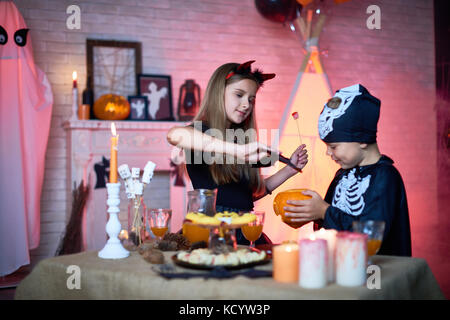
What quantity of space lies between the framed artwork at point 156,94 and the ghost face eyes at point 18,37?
90 cm

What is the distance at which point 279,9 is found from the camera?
400 cm

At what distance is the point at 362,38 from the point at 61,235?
338 cm

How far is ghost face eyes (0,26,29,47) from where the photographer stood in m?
3.24

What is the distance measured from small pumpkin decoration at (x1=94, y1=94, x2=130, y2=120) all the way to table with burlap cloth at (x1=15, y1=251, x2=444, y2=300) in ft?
7.48

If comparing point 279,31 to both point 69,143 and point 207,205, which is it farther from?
point 207,205

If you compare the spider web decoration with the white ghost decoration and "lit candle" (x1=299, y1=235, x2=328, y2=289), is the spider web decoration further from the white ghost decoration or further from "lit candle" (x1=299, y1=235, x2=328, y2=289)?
"lit candle" (x1=299, y1=235, x2=328, y2=289)

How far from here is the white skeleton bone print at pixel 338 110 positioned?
151cm

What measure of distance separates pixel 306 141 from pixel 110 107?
1.52 m

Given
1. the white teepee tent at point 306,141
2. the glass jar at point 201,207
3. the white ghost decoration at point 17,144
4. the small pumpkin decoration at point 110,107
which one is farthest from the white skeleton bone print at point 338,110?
the white ghost decoration at point 17,144

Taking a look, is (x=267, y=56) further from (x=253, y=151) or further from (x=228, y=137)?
(x=253, y=151)

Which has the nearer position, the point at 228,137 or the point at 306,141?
the point at 228,137

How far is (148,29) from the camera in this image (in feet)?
13.1

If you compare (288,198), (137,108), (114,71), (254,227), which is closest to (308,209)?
(288,198)

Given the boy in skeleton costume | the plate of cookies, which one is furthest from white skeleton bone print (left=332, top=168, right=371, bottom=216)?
the plate of cookies
